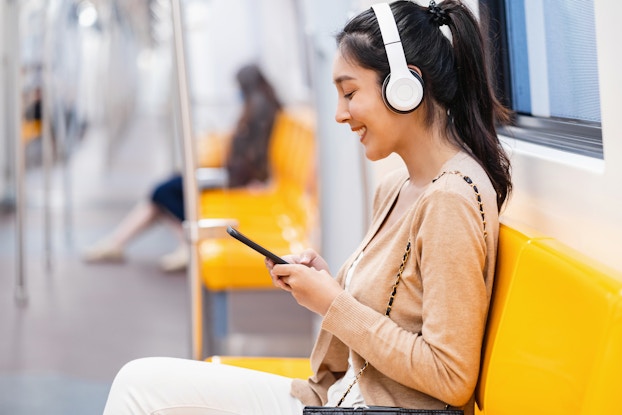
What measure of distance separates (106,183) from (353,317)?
9.90 metres

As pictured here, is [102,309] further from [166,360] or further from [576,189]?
[576,189]

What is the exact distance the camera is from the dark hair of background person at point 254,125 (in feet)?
19.6

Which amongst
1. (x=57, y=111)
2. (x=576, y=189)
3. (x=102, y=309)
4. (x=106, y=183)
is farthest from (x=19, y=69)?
(x=106, y=183)

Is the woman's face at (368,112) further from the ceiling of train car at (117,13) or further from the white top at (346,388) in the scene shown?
the ceiling of train car at (117,13)

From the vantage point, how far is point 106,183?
11.1 metres

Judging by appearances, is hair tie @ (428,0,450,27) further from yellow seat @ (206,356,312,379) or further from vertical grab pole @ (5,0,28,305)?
vertical grab pole @ (5,0,28,305)

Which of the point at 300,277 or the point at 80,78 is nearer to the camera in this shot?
the point at 300,277

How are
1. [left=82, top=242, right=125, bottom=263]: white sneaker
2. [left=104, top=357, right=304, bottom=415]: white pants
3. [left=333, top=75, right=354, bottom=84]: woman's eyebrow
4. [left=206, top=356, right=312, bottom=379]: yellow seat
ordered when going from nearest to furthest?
[left=333, top=75, right=354, bottom=84]: woman's eyebrow < [left=104, top=357, right=304, bottom=415]: white pants < [left=206, top=356, right=312, bottom=379]: yellow seat < [left=82, top=242, right=125, bottom=263]: white sneaker

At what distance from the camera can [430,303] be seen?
1505 millimetres

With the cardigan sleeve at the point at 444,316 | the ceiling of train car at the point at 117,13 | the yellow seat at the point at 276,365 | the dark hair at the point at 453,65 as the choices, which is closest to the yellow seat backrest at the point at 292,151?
the ceiling of train car at the point at 117,13

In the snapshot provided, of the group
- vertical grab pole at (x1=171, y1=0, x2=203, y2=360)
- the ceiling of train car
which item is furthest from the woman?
the ceiling of train car

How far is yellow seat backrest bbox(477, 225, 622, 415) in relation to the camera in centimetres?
118

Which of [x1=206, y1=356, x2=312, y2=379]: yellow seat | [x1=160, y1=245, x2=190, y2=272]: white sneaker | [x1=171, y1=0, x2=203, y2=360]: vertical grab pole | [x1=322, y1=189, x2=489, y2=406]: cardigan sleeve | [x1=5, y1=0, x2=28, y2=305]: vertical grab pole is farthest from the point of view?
[x1=160, y1=245, x2=190, y2=272]: white sneaker

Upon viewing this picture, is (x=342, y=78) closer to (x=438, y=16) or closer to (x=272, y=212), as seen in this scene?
(x=438, y=16)
